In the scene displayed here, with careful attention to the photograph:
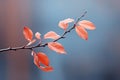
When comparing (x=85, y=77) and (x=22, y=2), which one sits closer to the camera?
(x=85, y=77)

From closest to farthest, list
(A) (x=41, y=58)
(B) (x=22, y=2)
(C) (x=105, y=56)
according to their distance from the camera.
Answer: (A) (x=41, y=58) < (C) (x=105, y=56) < (B) (x=22, y=2)

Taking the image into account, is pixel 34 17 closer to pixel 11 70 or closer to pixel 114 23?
pixel 11 70

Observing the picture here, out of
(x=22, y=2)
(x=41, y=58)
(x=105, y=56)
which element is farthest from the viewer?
(x=22, y=2)

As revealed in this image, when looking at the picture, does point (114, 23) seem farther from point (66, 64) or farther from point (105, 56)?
point (66, 64)

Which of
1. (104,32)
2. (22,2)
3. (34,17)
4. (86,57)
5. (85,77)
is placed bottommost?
(85,77)

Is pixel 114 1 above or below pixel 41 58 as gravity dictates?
above

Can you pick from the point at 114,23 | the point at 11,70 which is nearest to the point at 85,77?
the point at 114,23
